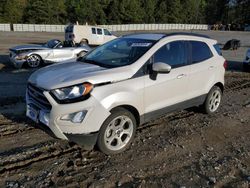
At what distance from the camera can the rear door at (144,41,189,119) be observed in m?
4.71

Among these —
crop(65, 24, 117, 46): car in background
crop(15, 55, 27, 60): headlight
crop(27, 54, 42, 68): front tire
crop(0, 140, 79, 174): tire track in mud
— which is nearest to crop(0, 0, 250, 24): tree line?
crop(65, 24, 117, 46): car in background

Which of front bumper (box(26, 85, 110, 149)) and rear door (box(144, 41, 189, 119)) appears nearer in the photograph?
front bumper (box(26, 85, 110, 149))

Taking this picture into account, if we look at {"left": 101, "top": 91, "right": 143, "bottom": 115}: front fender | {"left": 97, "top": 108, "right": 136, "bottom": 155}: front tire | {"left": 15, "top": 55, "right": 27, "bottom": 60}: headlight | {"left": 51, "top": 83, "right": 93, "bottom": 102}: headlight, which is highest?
{"left": 51, "top": 83, "right": 93, "bottom": 102}: headlight

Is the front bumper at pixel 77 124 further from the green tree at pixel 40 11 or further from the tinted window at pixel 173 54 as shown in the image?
the green tree at pixel 40 11

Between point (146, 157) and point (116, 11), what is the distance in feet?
240

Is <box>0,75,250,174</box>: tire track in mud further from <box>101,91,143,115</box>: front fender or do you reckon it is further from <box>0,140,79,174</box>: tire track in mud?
<box>101,91,143,115</box>: front fender

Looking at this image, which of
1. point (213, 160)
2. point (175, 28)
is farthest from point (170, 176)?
point (175, 28)

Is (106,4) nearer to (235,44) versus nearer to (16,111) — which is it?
(235,44)

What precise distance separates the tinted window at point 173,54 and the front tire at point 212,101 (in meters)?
1.22

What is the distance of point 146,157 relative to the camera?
4.43m

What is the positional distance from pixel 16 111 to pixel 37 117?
2.17 m

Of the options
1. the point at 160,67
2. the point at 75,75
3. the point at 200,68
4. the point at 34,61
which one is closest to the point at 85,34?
the point at 34,61

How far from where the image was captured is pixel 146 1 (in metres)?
83.8

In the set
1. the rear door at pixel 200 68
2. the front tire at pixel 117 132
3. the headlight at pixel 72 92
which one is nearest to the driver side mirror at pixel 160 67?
the front tire at pixel 117 132
